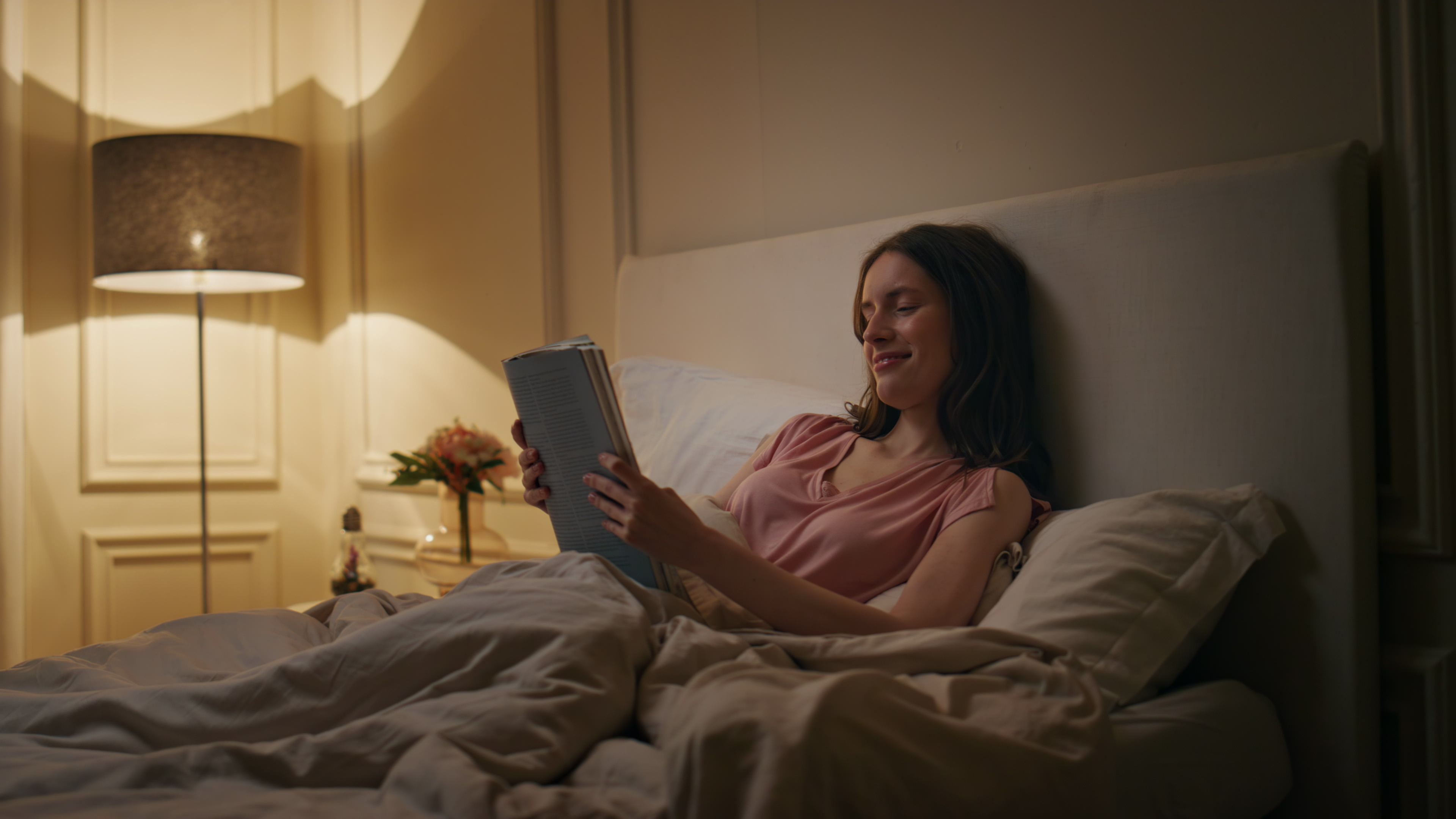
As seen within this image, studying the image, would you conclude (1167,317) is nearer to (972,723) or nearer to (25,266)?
(972,723)

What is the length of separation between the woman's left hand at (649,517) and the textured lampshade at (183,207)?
75.5 inches

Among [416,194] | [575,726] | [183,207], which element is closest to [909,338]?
[575,726]

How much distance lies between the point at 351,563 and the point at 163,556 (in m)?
0.77

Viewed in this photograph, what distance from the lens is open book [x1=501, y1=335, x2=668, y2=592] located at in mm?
1044

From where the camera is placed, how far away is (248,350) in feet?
10.0

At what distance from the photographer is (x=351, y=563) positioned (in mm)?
2559

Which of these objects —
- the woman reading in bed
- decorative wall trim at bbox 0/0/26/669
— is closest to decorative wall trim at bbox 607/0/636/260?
the woman reading in bed

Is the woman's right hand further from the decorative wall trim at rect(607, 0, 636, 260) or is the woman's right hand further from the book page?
the decorative wall trim at rect(607, 0, 636, 260)

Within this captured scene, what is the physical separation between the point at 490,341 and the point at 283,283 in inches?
27.8

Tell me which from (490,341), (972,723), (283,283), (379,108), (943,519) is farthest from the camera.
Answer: (379,108)

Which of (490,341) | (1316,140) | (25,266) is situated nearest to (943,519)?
(1316,140)

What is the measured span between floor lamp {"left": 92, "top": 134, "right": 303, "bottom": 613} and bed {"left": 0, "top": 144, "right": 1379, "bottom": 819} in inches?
64.1

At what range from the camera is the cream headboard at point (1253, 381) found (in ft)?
3.58

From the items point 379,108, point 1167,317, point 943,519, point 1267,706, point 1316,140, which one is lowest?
point 1267,706
